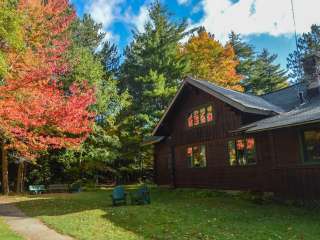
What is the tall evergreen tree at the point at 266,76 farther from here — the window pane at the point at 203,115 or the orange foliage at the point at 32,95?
the orange foliage at the point at 32,95

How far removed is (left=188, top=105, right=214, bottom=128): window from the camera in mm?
21375

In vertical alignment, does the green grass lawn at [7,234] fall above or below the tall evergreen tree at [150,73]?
below

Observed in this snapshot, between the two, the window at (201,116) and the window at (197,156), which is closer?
the window at (201,116)

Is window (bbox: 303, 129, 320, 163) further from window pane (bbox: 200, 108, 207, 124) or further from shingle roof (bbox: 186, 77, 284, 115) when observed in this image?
window pane (bbox: 200, 108, 207, 124)

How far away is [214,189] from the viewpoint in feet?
68.9

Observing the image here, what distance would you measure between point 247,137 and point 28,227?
457 inches

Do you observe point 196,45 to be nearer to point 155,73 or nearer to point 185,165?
point 155,73

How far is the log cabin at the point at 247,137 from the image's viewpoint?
1503 cm

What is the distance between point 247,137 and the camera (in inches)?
744

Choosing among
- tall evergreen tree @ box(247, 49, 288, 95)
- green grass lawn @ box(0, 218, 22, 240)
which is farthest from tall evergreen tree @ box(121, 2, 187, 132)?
green grass lawn @ box(0, 218, 22, 240)

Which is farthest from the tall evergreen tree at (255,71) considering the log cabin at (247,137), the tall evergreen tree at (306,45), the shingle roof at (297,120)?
the shingle roof at (297,120)

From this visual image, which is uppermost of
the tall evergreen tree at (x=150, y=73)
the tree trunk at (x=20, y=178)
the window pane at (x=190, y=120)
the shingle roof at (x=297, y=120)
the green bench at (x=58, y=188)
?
the tall evergreen tree at (x=150, y=73)

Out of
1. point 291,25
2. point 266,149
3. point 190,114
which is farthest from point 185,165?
point 291,25

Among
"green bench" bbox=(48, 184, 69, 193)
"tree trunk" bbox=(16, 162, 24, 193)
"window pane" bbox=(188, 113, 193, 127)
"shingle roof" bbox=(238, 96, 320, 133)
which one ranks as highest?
"window pane" bbox=(188, 113, 193, 127)
